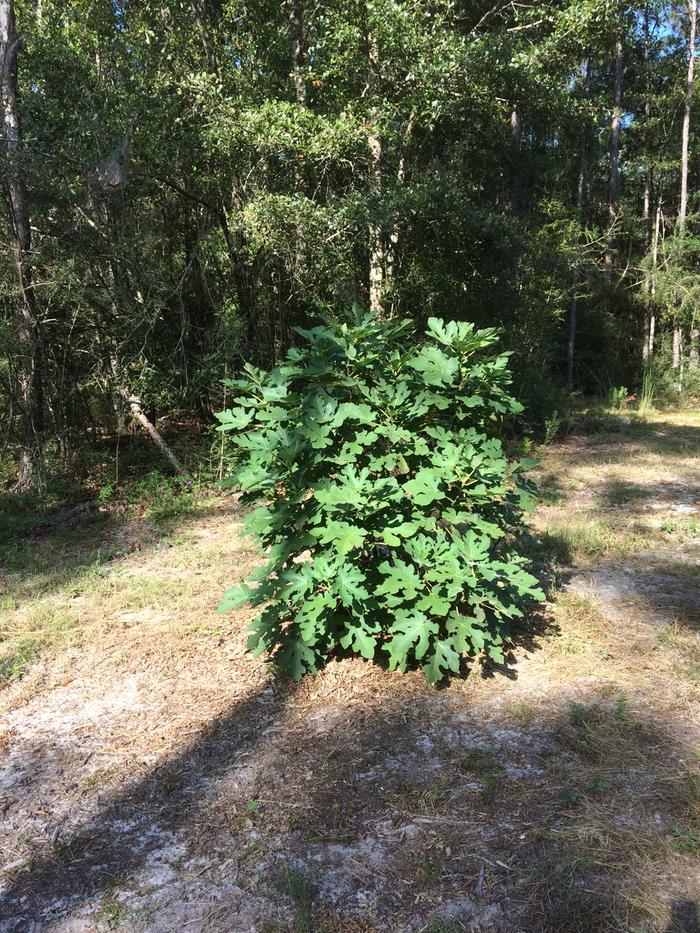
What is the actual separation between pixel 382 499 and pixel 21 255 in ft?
15.0

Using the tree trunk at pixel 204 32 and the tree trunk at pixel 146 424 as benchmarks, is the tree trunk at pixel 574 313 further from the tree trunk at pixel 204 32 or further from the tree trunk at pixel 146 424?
the tree trunk at pixel 146 424

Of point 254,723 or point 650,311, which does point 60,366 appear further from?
point 650,311

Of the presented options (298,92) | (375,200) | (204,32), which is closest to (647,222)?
(298,92)

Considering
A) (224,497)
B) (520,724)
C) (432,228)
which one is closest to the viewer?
(520,724)

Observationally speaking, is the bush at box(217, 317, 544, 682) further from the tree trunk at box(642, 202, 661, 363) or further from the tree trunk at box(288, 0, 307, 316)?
the tree trunk at box(642, 202, 661, 363)

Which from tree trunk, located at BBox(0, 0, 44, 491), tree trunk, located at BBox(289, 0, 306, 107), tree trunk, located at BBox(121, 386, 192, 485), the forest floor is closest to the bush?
the forest floor

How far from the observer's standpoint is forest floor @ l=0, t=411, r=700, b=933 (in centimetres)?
172

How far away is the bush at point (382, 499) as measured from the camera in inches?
100

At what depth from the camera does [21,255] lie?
546cm

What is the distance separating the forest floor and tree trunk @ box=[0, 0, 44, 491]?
230 cm

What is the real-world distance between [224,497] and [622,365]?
13.5 metres

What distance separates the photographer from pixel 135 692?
2871 millimetres

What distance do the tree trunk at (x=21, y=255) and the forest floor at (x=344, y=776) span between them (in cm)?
230

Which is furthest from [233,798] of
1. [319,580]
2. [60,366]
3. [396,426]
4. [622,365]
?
[622,365]
